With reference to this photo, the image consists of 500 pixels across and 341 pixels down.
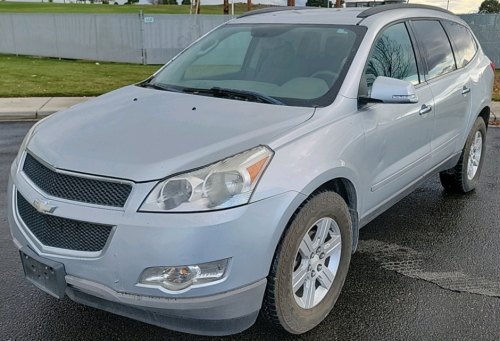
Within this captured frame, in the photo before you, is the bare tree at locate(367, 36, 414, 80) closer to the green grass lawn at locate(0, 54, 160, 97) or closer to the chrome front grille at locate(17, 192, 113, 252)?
the chrome front grille at locate(17, 192, 113, 252)

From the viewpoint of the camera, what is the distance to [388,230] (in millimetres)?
4422

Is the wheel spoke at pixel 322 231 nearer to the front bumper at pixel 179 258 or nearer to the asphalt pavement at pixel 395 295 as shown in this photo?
the front bumper at pixel 179 258

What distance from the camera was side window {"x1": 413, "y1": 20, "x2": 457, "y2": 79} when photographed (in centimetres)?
409

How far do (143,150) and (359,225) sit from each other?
5.13 feet

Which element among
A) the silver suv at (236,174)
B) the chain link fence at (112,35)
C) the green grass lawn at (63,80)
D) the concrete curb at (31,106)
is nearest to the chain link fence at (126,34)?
the chain link fence at (112,35)

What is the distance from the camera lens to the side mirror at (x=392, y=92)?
307 cm

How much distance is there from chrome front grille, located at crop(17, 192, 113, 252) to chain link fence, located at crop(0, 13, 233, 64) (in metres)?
18.9

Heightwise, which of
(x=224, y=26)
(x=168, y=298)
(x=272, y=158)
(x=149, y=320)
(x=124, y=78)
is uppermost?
(x=224, y=26)

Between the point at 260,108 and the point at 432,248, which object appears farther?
the point at 432,248

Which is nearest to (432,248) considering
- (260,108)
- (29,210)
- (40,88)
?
(260,108)

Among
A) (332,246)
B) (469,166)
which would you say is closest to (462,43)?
(469,166)

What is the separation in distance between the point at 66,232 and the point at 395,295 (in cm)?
216

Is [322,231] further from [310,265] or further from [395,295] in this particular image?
[395,295]

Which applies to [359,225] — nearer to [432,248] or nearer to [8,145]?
[432,248]
